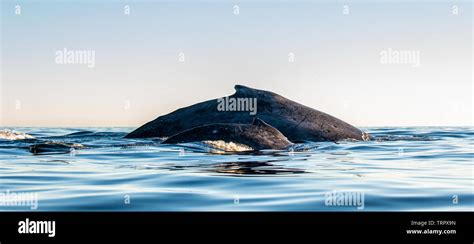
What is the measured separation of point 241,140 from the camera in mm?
15906

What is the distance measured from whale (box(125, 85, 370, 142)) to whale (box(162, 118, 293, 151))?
2.73m

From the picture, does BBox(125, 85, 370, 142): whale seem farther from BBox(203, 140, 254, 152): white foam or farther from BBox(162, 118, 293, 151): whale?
BBox(203, 140, 254, 152): white foam

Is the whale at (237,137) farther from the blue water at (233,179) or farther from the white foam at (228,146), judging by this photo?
the blue water at (233,179)

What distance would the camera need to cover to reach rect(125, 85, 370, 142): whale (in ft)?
64.6

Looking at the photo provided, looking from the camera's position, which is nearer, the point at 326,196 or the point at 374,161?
the point at 326,196

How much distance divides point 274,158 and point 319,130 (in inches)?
258

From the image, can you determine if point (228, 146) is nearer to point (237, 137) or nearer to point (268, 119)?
point (237, 137)

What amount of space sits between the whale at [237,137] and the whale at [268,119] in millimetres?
2729

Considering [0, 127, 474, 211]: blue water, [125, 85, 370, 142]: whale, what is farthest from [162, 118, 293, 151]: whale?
[125, 85, 370, 142]: whale

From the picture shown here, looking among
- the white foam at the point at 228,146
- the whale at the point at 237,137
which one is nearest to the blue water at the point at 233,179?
the white foam at the point at 228,146

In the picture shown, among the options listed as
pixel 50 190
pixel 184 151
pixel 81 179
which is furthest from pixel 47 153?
pixel 50 190

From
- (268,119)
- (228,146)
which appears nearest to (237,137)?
(228,146)
